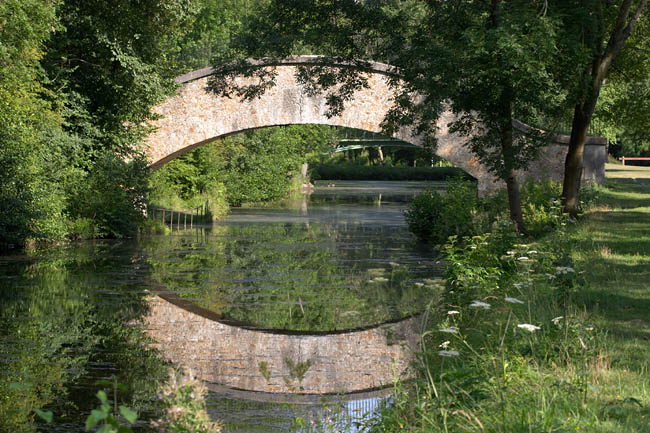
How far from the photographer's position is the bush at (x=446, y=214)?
20797 millimetres

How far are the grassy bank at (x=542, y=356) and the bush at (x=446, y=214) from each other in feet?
23.4

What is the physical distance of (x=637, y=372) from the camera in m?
6.48

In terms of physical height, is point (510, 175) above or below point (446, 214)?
above

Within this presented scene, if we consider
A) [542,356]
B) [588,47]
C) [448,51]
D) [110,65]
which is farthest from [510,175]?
[110,65]

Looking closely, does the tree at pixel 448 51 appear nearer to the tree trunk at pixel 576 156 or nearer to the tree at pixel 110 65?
the tree trunk at pixel 576 156

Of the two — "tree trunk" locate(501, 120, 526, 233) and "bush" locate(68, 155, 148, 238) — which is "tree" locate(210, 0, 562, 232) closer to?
"tree trunk" locate(501, 120, 526, 233)

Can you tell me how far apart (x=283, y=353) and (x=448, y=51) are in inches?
296

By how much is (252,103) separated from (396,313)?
18716 millimetres

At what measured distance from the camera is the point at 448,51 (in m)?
15.6

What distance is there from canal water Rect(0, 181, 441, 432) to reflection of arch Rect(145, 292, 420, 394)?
10.6 inches

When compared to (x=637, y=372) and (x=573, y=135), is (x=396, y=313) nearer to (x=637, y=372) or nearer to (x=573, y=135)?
(x=637, y=372)

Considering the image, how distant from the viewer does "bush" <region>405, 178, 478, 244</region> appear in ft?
68.2

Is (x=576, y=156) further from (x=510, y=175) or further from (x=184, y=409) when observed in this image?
(x=184, y=409)

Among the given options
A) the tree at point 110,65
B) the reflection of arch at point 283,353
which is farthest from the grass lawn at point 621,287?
the tree at point 110,65
